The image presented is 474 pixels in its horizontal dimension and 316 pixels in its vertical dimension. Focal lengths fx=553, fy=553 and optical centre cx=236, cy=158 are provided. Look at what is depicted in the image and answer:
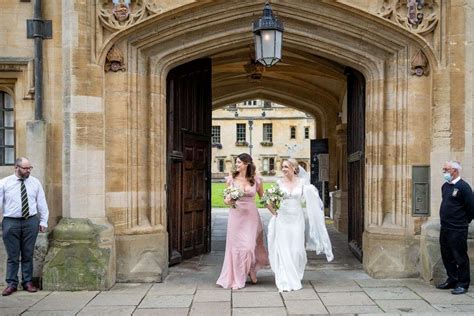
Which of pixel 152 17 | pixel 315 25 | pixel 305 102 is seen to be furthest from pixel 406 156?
pixel 305 102

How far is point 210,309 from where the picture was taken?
6027 millimetres

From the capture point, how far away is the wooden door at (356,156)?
28.3 ft

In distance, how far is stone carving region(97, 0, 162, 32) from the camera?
7.22 meters

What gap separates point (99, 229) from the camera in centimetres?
708

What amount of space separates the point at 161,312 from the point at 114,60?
3.37 metres

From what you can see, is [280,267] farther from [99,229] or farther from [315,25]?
[315,25]

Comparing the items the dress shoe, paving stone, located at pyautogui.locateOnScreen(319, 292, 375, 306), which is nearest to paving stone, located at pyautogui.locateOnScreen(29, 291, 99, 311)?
the dress shoe

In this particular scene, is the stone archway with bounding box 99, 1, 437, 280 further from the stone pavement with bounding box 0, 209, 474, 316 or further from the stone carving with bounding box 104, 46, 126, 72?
the stone pavement with bounding box 0, 209, 474, 316

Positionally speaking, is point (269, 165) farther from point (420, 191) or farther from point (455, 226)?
point (455, 226)

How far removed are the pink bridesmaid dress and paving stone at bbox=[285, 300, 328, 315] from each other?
0.99 m

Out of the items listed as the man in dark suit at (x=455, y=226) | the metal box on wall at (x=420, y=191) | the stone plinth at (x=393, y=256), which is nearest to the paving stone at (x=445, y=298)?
the man in dark suit at (x=455, y=226)

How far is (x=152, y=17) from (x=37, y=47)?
1.54 meters

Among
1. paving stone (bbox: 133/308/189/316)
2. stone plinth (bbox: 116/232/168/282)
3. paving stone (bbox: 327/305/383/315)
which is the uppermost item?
stone plinth (bbox: 116/232/168/282)

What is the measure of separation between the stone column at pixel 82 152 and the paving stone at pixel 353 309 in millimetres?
2878
